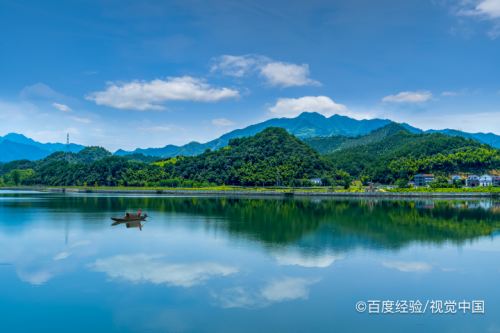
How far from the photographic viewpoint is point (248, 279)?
12.6 m

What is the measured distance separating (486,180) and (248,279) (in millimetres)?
64856

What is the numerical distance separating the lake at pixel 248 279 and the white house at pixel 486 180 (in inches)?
1910

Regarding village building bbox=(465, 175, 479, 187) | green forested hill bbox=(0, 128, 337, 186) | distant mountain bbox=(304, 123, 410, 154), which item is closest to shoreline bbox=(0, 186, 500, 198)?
green forested hill bbox=(0, 128, 337, 186)

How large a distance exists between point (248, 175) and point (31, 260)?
54645mm

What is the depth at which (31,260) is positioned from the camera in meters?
15.1

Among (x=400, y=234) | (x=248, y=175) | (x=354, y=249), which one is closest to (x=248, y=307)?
(x=354, y=249)

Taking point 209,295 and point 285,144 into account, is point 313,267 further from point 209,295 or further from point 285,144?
point 285,144

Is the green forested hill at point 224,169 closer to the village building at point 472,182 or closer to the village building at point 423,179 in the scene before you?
the village building at point 423,179

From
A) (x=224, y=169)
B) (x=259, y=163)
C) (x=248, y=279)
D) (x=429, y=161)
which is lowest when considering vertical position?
(x=248, y=279)

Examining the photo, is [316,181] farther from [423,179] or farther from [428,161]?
[428,161]

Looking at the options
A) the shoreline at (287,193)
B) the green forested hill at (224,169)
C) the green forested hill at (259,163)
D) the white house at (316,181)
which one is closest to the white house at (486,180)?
the shoreline at (287,193)

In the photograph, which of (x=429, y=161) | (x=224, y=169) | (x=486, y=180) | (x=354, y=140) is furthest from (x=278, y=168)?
(x=354, y=140)

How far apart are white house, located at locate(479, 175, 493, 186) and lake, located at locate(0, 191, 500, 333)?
48.5m

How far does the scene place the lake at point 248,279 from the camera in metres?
9.38
